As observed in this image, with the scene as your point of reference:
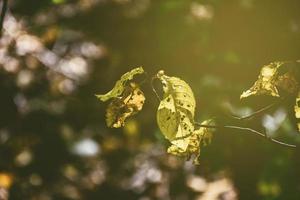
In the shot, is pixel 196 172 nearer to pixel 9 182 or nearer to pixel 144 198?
pixel 144 198

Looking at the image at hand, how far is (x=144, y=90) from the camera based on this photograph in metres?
4.43

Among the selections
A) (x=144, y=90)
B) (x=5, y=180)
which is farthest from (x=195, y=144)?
(x=5, y=180)

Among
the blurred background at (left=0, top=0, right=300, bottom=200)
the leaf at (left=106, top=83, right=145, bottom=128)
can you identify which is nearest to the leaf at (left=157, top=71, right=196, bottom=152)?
the leaf at (left=106, top=83, right=145, bottom=128)

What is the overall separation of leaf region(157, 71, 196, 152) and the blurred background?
1.56 metres

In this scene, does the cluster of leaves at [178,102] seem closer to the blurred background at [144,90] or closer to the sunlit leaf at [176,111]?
the sunlit leaf at [176,111]

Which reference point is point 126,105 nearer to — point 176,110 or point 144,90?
point 176,110

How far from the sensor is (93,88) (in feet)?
18.2

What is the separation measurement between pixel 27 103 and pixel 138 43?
183 cm

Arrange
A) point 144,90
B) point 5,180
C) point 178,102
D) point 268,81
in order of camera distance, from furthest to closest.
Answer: point 5,180 → point 144,90 → point 268,81 → point 178,102

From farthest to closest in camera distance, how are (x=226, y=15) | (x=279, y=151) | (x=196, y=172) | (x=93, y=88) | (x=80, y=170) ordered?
1. (x=80, y=170)
2. (x=93, y=88)
3. (x=196, y=172)
4. (x=226, y=15)
5. (x=279, y=151)

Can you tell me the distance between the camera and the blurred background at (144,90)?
11.8 feet

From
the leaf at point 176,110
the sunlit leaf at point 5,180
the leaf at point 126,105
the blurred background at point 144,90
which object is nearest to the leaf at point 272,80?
the leaf at point 176,110

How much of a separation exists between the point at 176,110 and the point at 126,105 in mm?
247

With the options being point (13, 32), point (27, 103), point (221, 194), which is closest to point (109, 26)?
point (13, 32)
